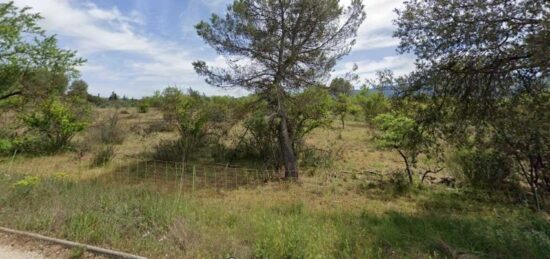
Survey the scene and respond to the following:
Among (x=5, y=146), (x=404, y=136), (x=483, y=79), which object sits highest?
(x=483, y=79)

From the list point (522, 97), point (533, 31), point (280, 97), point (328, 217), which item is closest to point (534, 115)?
point (522, 97)

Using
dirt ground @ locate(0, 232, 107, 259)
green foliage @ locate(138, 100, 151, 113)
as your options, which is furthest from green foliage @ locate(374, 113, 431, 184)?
green foliage @ locate(138, 100, 151, 113)

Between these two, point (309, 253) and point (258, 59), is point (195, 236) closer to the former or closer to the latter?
point (309, 253)

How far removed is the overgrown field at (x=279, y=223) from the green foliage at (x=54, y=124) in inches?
258

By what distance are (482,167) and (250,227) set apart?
6112 millimetres

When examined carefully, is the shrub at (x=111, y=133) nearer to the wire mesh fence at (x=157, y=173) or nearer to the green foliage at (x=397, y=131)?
the wire mesh fence at (x=157, y=173)

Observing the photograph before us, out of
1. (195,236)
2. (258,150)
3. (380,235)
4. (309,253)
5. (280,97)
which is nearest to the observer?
(309,253)

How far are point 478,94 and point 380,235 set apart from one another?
3.31 m

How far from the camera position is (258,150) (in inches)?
448

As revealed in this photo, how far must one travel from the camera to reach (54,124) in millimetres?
12461

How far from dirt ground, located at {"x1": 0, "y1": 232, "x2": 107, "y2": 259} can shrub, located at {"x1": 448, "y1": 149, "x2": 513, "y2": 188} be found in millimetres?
7138

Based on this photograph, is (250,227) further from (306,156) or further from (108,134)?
(108,134)

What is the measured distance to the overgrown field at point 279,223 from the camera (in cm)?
358

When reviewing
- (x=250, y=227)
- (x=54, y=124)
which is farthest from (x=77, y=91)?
(x=250, y=227)
